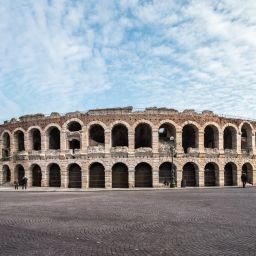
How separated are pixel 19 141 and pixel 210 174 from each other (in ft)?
79.5

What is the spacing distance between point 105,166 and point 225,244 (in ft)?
87.3

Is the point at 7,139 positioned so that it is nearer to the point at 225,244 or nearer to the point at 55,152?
the point at 55,152

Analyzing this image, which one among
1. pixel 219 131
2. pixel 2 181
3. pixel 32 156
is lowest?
pixel 2 181

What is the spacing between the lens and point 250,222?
1088 cm

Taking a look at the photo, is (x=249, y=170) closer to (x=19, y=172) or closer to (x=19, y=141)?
(x=19, y=172)

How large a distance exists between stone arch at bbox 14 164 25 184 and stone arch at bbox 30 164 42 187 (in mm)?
2042

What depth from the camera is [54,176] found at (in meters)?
36.6

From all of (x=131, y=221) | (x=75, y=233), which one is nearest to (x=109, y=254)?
(x=75, y=233)

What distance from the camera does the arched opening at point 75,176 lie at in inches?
1399

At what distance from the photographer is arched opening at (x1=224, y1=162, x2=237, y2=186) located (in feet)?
121

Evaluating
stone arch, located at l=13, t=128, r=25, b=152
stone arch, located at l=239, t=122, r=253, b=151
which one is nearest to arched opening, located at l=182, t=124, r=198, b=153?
stone arch, located at l=239, t=122, r=253, b=151

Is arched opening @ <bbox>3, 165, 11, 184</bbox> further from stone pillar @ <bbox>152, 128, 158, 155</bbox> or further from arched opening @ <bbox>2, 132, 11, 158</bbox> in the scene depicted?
stone pillar @ <bbox>152, 128, 158, 155</bbox>

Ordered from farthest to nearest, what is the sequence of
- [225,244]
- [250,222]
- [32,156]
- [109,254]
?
[32,156] → [250,222] → [225,244] → [109,254]

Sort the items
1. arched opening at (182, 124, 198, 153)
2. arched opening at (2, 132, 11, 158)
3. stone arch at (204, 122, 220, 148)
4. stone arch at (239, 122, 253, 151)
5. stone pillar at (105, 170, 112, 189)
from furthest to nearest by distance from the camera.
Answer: arched opening at (2, 132, 11, 158)
arched opening at (182, 124, 198, 153)
stone arch at (239, 122, 253, 151)
stone arch at (204, 122, 220, 148)
stone pillar at (105, 170, 112, 189)
